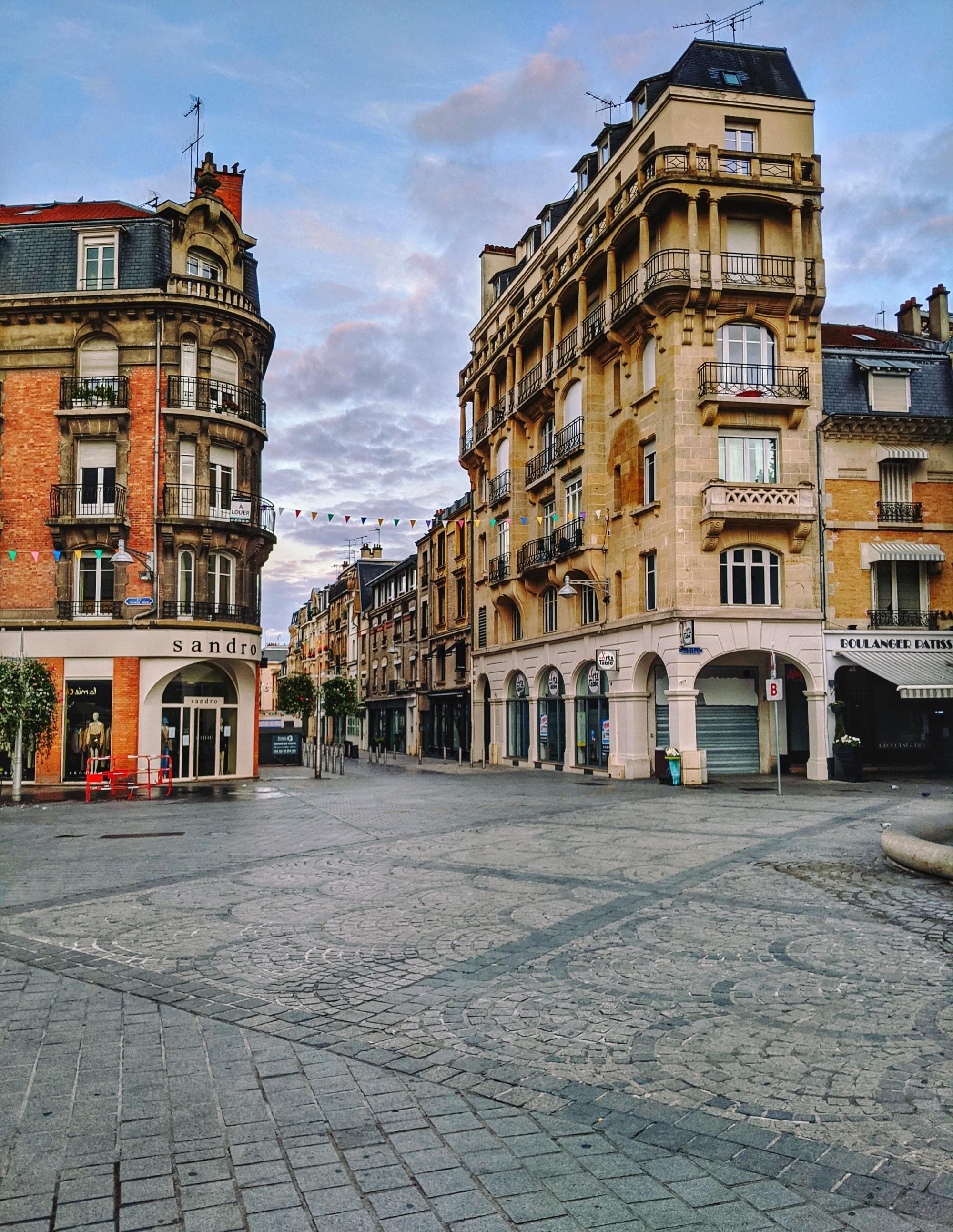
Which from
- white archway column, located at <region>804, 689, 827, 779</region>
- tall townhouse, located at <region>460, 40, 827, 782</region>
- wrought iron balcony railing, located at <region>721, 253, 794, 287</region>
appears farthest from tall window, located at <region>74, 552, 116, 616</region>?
white archway column, located at <region>804, 689, 827, 779</region>

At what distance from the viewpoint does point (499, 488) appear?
42406 millimetres

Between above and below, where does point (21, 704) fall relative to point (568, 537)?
below

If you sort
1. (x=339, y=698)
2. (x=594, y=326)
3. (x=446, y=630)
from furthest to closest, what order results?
(x=446, y=630), (x=339, y=698), (x=594, y=326)

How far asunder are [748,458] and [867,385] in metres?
4.97

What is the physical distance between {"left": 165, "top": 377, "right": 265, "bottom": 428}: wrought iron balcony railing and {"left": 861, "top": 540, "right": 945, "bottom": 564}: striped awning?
2034 centimetres

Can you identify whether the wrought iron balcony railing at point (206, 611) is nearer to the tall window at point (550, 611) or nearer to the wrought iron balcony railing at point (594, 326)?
the tall window at point (550, 611)

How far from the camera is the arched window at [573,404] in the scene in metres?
35.0

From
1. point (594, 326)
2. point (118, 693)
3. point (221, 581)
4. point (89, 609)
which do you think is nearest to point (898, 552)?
point (594, 326)

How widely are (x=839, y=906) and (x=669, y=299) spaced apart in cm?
2282

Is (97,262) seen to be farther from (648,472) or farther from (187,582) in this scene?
(648,472)

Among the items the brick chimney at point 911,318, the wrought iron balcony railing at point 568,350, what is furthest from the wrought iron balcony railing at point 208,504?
the brick chimney at point 911,318

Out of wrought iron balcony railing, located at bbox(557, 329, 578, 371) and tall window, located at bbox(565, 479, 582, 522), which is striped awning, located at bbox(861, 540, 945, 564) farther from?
wrought iron balcony railing, located at bbox(557, 329, 578, 371)

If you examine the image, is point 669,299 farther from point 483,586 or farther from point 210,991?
point 210,991

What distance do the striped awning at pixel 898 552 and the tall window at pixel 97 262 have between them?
25.5 m
